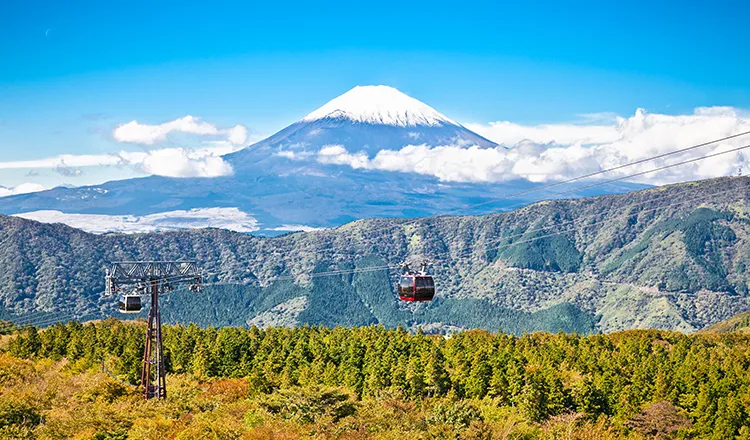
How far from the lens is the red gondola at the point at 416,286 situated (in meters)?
63.4

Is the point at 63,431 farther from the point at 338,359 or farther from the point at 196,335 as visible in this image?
the point at 196,335

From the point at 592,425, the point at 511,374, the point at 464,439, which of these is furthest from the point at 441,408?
the point at 511,374

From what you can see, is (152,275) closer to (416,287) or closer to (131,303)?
(131,303)

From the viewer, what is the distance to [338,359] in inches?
4835

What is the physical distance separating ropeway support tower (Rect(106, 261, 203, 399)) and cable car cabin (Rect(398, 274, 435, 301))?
71.5 ft

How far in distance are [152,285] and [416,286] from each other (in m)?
25.3

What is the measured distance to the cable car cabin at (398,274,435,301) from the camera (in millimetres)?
63375

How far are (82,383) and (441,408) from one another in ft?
124

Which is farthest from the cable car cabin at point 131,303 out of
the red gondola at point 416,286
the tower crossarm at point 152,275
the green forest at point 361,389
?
the red gondola at point 416,286

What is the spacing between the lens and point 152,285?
74.2m

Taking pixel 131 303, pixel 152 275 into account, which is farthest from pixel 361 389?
pixel 131 303

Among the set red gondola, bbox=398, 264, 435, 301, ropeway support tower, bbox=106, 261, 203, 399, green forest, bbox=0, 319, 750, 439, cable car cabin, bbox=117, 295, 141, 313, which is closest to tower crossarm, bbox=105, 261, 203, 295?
ropeway support tower, bbox=106, 261, 203, 399

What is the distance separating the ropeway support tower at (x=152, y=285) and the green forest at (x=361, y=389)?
8.74 ft

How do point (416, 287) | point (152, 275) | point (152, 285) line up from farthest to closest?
point (152, 275), point (152, 285), point (416, 287)
